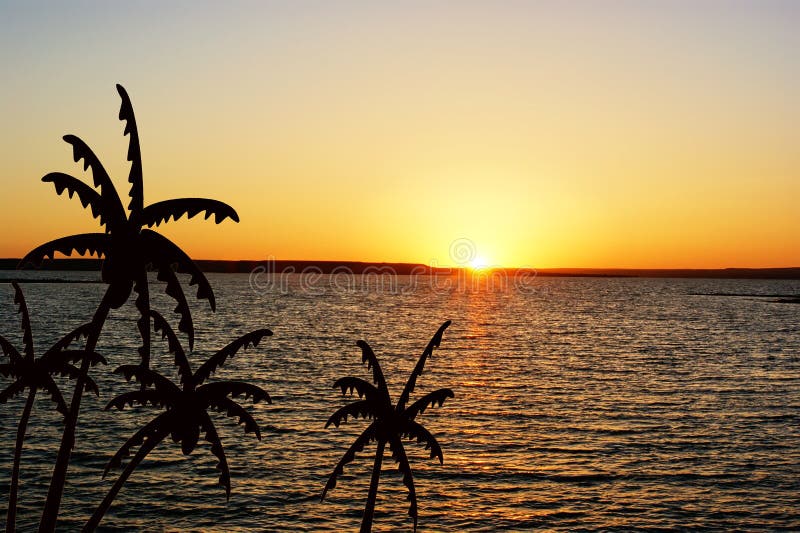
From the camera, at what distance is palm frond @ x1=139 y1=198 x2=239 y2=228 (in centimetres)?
1278

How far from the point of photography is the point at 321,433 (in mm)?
48312

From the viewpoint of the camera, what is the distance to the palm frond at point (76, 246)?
1273cm

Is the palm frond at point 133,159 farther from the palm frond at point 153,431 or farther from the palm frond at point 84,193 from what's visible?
the palm frond at point 153,431

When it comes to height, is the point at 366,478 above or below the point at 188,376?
below

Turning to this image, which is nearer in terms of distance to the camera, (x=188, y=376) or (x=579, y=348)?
(x=188, y=376)

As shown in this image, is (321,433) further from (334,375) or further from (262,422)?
(334,375)

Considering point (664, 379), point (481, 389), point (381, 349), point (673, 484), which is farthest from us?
point (381, 349)

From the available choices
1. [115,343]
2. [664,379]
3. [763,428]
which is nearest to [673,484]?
[763,428]

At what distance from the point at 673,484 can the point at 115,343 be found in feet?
262

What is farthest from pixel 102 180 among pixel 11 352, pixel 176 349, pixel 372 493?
pixel 11 352

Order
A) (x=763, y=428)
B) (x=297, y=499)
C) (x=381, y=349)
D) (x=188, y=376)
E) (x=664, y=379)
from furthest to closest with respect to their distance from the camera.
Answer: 1. (x=381, y=349)
2. (x=664, y=379)
3. (x=763, y=428)
4. (x=297, y=499)
5. (x=188, y=376)

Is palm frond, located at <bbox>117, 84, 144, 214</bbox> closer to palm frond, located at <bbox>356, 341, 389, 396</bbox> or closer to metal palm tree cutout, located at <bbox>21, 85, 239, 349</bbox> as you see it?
metal palm tree cutout, located at <bbox>21, 85, 239, 349</bbox>

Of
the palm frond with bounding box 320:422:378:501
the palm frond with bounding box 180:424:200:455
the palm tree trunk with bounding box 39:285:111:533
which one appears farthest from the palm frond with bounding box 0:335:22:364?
the palm frond with bounding box 320:422:378:501

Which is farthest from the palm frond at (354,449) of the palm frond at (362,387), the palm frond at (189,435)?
the palm frond at (189,435)
